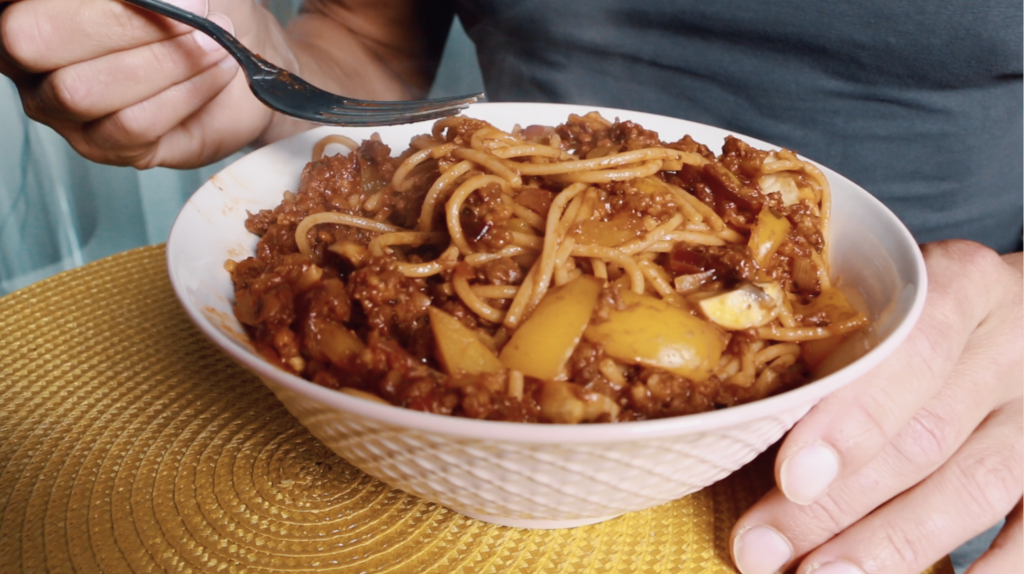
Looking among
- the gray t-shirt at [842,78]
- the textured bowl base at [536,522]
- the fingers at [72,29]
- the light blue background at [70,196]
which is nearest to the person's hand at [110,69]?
the fingers at [72,29]

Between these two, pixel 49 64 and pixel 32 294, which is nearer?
pixel 49 64

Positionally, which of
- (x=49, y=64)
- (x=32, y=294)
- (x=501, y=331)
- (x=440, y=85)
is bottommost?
(x=440, y=85)

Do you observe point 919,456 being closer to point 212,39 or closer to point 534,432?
point 534,432

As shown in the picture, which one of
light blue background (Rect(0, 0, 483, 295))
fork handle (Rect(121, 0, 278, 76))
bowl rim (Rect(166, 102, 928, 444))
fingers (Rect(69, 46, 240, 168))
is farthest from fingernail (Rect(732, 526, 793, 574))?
light blue background (Rect(0, 0, 483, 295))

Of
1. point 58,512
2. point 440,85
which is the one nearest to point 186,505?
point 58,512

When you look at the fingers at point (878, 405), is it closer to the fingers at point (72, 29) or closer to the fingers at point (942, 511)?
the fingers at point (942, 511)

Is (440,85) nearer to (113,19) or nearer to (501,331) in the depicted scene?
(113,19)
